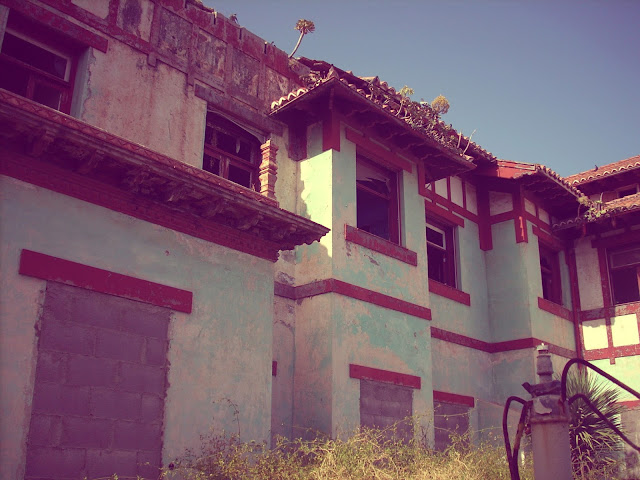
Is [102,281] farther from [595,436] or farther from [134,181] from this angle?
[595,436]

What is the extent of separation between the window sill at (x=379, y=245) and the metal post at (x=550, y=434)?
6746 millimetres

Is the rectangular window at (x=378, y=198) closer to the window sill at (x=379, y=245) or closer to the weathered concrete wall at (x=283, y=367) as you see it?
the window sill at (x=379, y=245)

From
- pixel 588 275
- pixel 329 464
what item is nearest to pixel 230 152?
pixel 329 464

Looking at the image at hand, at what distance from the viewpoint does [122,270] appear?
8039mm

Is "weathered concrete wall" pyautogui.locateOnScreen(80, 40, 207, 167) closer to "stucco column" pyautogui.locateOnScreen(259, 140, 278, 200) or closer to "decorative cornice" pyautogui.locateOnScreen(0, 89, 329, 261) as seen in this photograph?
"stucco column" pyautogui.locateOnScreen(259, 140, 278, 200)

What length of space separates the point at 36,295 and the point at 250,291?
3.12 metres

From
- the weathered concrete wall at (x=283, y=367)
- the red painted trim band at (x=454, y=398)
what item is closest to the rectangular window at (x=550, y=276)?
the red painted trim band at (x=454, y=398)

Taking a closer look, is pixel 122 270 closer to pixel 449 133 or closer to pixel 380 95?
pixel 380 95

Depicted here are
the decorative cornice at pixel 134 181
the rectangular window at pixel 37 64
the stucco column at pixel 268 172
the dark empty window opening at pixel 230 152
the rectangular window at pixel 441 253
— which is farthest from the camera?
the rectangular window at pixel 441 253

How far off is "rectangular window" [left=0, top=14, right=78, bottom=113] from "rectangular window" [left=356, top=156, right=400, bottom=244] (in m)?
5.62

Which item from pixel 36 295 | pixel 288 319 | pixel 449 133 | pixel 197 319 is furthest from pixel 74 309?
pixel 449 133

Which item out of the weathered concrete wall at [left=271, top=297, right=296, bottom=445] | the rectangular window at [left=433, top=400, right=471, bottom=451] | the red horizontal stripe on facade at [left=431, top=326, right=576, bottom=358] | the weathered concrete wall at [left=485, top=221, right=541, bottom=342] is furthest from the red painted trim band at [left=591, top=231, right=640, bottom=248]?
the weathered concrete wall at [left=271, top=297, right=296, bottom=445]

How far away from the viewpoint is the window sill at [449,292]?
14.9 meters

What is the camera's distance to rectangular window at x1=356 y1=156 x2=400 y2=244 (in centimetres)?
1335
